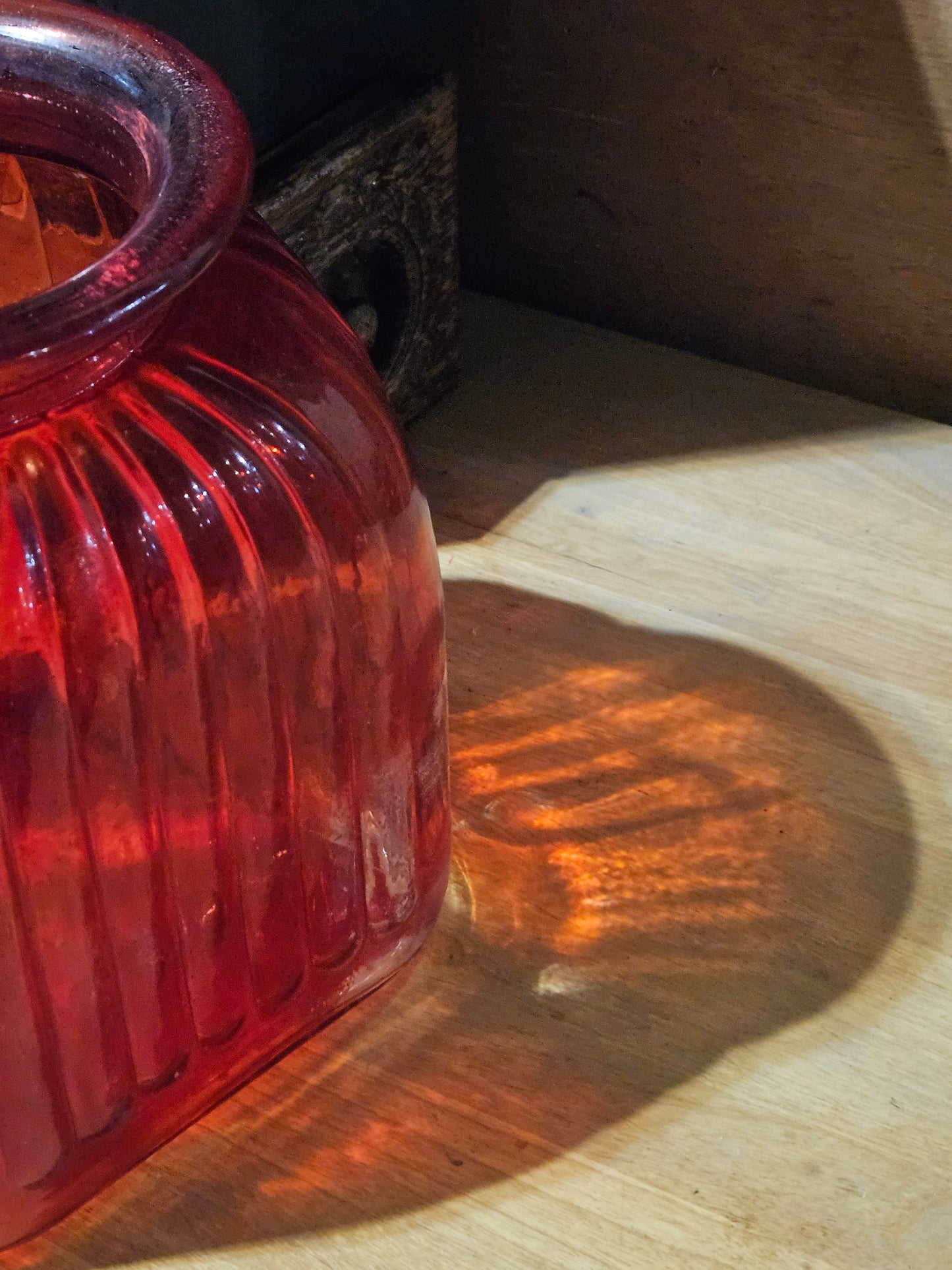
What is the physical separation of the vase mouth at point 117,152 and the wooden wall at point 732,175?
14.6 inches

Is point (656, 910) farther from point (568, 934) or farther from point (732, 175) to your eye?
point (732, 175)

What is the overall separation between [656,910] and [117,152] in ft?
0.92

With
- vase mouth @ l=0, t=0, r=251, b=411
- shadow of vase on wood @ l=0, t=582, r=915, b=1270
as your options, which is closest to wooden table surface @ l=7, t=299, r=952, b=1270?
shadow of vase on wood @ l=0, t=582, r=915, b=1270

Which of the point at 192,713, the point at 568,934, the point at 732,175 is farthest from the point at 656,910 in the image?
the point at 732,175

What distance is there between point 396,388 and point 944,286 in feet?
0.84

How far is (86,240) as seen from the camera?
1.23 ft

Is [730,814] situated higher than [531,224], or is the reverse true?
[531,224]

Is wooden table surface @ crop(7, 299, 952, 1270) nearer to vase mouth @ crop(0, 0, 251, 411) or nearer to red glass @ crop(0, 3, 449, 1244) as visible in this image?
red glass @ crop(0, 3, 449, 1244)

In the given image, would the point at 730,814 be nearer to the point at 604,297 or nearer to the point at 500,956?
the point at 500,956

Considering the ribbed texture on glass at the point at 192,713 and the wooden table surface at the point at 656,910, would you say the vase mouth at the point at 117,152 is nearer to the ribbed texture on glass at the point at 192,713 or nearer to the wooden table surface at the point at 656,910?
the ribbed texture on glass at the point at 192,713

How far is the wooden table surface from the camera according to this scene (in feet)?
1.29

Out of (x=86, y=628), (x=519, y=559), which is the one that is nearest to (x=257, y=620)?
(x=86, y=628)

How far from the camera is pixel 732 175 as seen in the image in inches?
27.0

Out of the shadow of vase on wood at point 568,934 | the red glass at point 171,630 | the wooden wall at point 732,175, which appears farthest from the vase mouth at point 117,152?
the wooden wall at point 732,175
